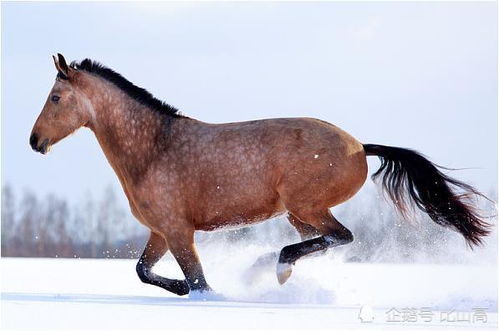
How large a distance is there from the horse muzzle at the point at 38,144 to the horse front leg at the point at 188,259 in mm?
1658

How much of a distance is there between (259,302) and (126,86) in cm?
274

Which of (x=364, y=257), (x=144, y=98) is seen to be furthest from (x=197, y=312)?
(x=364, y=257)

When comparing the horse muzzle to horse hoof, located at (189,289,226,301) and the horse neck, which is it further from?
horse hoof, located at (189,289,226,301)

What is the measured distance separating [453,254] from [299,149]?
8.63ft

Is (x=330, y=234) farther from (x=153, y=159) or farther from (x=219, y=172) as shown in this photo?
(x=153, y=159)

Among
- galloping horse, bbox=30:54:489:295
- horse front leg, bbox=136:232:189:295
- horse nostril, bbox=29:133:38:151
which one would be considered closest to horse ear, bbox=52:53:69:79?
galloping horse, bbox=30:54:489:295

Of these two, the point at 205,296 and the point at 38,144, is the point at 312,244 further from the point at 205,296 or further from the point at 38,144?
the point at 38,144

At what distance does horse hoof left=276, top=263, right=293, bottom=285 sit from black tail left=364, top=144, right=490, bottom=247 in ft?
4.72

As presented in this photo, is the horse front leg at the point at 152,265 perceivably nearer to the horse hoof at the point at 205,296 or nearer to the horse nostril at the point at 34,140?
the horse hoof at the point at 205,296

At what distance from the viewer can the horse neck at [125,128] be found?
10.4 metres

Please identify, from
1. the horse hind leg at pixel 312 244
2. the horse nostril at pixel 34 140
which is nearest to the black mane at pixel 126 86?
the horse nostril at pixel 34 140

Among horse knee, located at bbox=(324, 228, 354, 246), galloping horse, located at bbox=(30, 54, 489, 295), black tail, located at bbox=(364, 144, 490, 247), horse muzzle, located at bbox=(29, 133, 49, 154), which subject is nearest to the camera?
horse knee, located at bbox=(324, 228, 354, 246)

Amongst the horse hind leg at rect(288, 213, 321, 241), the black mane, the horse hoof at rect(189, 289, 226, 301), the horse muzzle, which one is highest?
the black mane

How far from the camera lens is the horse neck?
1036 cm
